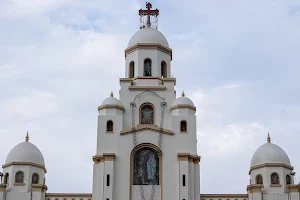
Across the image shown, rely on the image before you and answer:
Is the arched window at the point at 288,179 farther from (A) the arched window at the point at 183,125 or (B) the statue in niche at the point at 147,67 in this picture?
(B) the statue in niche at the point at 147,67

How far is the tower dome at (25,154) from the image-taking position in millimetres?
40000

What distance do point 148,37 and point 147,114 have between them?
590 centimetres

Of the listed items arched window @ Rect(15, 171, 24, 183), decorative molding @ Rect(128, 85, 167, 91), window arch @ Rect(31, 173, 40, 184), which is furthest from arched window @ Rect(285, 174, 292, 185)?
arched window @ Rect(15, 171, 24, 183)

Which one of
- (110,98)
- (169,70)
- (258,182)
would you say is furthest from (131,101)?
(258,182)

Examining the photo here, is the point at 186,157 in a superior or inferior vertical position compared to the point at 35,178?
superior

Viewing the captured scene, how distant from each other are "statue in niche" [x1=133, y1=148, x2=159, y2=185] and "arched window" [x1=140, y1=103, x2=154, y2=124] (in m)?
2.20

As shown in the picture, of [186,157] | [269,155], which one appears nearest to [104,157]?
[186,157]

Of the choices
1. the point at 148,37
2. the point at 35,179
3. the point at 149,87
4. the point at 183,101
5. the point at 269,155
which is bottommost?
the point at 35,179

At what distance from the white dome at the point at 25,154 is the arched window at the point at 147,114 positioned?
7.37m

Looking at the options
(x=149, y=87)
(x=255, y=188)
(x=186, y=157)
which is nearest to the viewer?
(x=186, y=157)

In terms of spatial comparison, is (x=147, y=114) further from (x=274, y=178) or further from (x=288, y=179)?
(x=288, y=179)

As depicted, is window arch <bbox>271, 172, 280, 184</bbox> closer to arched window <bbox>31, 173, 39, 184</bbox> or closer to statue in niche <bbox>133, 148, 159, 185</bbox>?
statue in niche <bbox>133, 148, 159, 185</bbox>

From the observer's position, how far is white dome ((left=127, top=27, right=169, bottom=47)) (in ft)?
139

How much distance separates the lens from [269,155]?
39.6 meters
